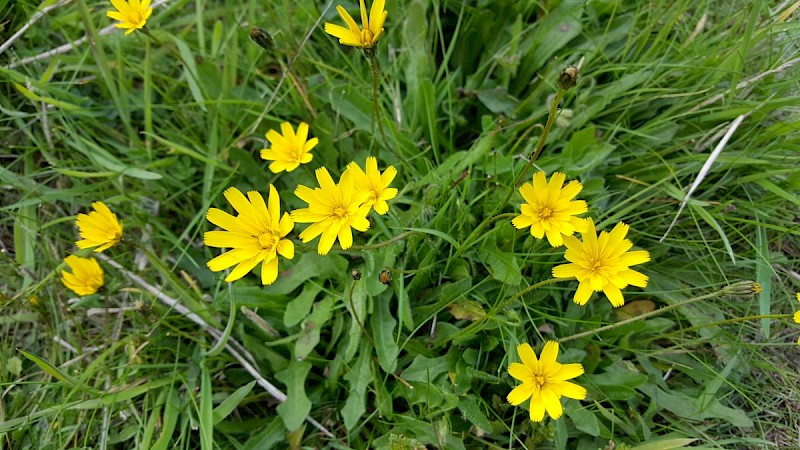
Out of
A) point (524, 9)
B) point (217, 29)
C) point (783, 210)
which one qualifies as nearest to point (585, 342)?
point (783, 210)

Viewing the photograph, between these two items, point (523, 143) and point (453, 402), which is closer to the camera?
point (453, 402)

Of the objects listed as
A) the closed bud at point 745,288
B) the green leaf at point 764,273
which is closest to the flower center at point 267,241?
the closed bud at point 745,288

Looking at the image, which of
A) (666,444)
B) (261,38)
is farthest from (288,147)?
(666,444)

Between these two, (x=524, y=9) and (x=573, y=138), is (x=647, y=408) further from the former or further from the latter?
(x=524, y=9)

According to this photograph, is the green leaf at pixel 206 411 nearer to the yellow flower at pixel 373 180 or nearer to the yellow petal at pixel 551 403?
the yellow flower at pixel 373 180

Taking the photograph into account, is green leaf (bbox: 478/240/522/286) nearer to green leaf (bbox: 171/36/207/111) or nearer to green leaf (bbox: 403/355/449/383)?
green leaf (bbox: 403/355/449/383)

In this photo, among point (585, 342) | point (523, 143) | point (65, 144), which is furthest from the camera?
point (65, 144)
